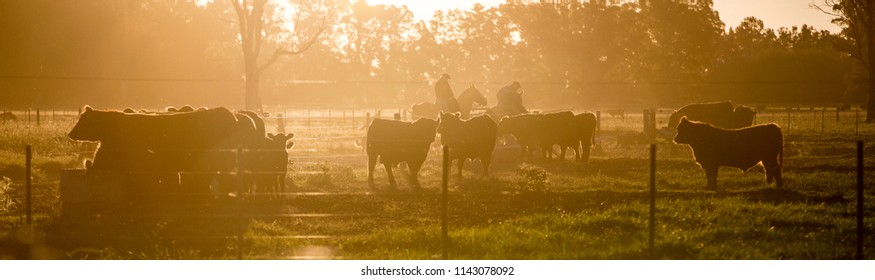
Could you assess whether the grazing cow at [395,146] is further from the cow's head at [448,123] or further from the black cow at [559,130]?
the black cow at [559,130]

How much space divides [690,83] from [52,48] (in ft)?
111

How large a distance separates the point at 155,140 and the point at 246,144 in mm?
1367

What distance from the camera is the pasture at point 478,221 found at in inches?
363

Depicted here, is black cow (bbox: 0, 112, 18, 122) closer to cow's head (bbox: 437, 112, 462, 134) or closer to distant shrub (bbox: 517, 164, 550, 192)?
cow's head (bbox: 437, 112, 462, 134)

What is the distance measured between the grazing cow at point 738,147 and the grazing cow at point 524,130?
7031mm

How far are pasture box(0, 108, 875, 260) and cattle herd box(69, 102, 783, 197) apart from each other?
46 cm

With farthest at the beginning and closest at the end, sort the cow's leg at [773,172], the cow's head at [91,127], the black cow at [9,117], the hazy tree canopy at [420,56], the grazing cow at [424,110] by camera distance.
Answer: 1. the hazy tree canopy at [420,56]
2. the black cow at [9,117]
3. the grazing cow at [424,110]
4. the cow's leg at [773,172]
5. the cow's head at [91,127]

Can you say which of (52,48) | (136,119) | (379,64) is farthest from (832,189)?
(379,64)

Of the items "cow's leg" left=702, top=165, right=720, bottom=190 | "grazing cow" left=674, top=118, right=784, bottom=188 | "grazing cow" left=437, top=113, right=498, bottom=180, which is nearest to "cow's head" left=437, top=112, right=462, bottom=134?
"grazing cow" left=437, top=113, right=498, bottom=180

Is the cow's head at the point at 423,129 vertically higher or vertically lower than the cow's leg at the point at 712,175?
higher

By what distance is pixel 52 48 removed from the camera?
143 feet

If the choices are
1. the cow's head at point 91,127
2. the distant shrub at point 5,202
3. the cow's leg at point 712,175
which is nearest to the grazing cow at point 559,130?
the cow's leg at point 712,175

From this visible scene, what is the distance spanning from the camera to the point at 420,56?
6294 cm

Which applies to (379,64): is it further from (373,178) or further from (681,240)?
(681,240)
